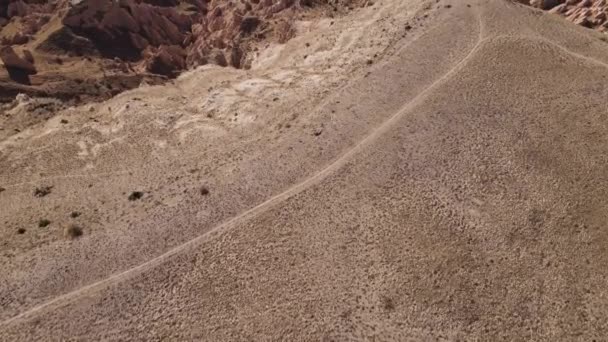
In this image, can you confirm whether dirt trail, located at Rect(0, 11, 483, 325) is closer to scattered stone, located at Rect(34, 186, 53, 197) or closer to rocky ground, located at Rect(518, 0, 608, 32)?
scattered stone, located at Rect(34, 186, 53, 197)

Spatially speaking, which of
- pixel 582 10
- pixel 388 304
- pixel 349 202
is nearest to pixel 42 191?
pixel 349 202

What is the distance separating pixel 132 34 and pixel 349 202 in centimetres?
5138

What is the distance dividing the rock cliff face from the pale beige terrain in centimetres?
1349

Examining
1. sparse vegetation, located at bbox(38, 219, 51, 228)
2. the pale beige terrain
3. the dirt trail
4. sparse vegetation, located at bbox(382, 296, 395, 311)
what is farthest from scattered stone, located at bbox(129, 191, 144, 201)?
sparse vegetation, located at bbox(382, 296, 395, 311)

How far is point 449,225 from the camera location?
109ft

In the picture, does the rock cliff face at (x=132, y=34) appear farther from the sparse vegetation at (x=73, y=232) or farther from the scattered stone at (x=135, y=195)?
the sparse vegetation at (x=73, y=232)

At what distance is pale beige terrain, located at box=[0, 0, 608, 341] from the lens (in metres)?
29.3

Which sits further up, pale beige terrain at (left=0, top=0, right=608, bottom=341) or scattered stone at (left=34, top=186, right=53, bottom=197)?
pale beige terrain at (left=0, top=0, right=608, bottom=341)

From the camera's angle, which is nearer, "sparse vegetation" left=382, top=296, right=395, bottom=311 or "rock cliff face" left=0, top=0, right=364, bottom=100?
"sparse vegetation" left=382, top=296, right=395, bottom=311

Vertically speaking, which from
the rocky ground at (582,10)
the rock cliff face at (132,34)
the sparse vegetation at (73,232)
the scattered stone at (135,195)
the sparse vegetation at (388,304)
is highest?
the rocky ground at (582,10)

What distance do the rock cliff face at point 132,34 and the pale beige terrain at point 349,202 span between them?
1349 cm

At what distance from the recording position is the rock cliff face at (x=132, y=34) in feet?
204

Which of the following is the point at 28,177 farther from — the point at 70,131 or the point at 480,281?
the point at 480,281

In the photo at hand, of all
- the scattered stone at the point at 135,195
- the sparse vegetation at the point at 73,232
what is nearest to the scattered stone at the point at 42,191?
the sparse vegetation at the point at 73,232
